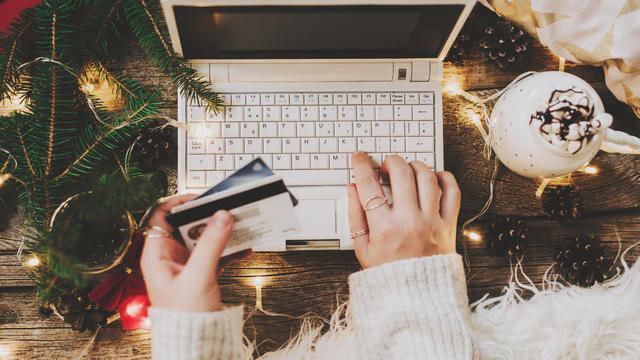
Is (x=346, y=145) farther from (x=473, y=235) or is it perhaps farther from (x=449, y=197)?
(x=473, y=235)

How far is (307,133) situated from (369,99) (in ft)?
0.47

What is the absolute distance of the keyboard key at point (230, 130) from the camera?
781 mm

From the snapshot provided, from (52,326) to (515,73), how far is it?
3.85 ft

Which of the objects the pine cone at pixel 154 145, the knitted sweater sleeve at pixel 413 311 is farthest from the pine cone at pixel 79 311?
the knitted sweater sleeve at pixel 413 311

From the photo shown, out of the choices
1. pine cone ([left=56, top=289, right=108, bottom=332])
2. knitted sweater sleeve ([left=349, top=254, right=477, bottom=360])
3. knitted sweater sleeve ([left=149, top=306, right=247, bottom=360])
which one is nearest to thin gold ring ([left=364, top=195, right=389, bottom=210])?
knitted sweater sleeve ([left=349, top=254, right=477, bottom=360])

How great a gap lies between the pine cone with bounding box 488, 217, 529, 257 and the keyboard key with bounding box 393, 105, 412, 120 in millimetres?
305

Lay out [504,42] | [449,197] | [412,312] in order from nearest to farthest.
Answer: [412,312] < [449,197] < [504,42]

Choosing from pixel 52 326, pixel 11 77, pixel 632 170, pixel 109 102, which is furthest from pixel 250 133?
pixel 632 170

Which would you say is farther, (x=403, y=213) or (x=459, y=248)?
(x=459, y=248)

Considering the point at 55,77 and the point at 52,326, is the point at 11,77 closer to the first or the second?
the point at 55,77

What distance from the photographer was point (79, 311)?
0.80m

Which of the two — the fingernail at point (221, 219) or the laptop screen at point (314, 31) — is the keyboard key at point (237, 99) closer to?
the laptop screen at point (314, 31)

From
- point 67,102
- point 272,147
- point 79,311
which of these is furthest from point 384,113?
point 79,311

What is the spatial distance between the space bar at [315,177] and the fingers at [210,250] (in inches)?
9.0
